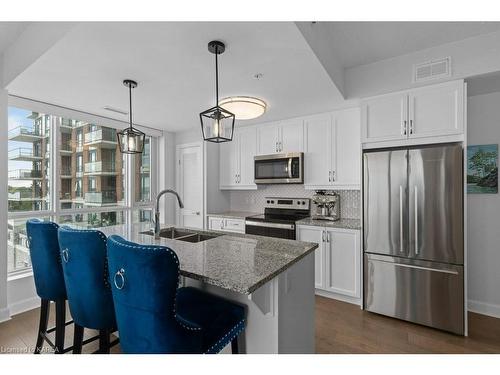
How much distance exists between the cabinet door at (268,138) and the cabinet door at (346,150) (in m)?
0.87

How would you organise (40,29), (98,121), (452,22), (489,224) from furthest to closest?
(98,121) < (489,224) < (452,22) < (40,29)

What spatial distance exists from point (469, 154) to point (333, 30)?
2.10m

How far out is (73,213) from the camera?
3305 mm

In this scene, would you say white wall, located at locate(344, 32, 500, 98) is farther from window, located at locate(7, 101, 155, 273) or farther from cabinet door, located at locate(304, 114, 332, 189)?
window, located at locate(7, 101, 155, 273)

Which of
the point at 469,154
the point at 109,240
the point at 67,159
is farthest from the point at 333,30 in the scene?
the point at 67,159

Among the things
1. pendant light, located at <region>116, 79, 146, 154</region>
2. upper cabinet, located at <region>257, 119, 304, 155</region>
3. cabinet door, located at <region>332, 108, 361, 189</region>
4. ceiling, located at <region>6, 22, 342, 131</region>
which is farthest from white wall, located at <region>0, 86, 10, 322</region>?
cabinet door, located at <region>332, 108, 361, 189</region>

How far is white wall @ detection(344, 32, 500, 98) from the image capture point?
2.21 metres

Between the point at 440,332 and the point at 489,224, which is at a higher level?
the point at 489,224

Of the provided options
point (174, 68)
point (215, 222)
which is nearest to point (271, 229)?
point (215, 222)

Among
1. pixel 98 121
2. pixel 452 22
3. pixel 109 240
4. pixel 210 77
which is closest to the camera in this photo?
pixel 109 240

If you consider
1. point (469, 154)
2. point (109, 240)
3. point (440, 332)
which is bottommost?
point (440, 332)

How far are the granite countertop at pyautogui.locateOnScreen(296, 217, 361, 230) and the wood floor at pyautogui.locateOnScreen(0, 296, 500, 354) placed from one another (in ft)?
3.07

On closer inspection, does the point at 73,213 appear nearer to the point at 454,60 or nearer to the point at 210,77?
the point at 210,77

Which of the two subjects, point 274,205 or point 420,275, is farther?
point 274,205
